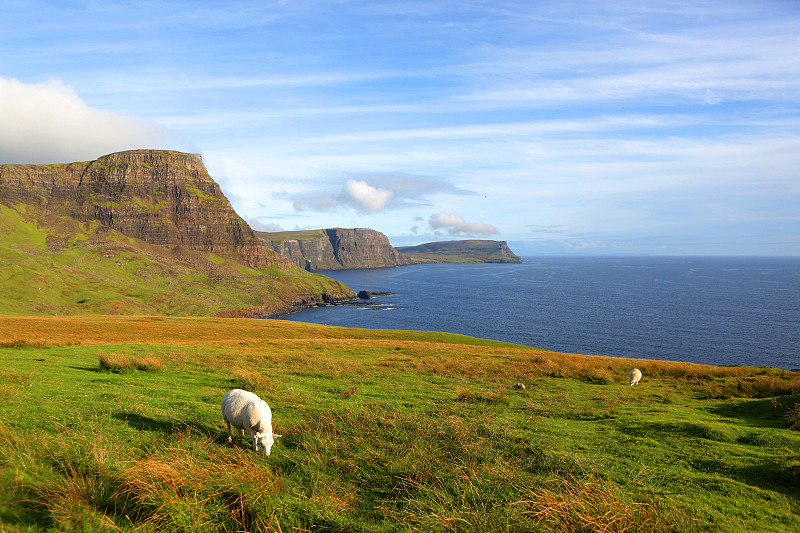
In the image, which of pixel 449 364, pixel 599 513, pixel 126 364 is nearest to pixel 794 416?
pixel 599 513

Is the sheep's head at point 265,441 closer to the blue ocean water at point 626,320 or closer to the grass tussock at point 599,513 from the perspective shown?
the grass tussock at point 599,513

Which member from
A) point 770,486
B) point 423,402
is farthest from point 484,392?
point 770,486

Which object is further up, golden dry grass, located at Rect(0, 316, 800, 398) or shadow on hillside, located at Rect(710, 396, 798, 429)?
shadow on hillside, located at Rect(710, 396, 798, 429)

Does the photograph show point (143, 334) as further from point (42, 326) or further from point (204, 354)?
point (204, 354)

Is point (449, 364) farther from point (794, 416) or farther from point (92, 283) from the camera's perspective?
point (92, 283)

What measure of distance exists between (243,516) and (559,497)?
5.85m

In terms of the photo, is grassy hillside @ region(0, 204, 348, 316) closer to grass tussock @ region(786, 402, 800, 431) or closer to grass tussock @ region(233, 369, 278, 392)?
grass tussock @ region(233, 369, 278, 392)

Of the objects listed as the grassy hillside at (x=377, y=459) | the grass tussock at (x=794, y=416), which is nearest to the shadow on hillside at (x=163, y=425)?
the grassy hillside at (x=377, y=459)

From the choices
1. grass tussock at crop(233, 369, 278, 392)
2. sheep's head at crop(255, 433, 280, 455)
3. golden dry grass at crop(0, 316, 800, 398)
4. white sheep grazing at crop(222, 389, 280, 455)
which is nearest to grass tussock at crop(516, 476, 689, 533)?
sheep's head at crop(255, 433, 280, 455)

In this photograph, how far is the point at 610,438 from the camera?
517 inches

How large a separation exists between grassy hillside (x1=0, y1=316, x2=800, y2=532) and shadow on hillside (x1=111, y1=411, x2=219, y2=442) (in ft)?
0.27

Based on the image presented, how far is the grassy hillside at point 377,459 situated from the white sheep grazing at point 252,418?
455 mm

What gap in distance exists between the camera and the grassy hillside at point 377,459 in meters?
6.95

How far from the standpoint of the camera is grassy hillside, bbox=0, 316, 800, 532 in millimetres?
6945
